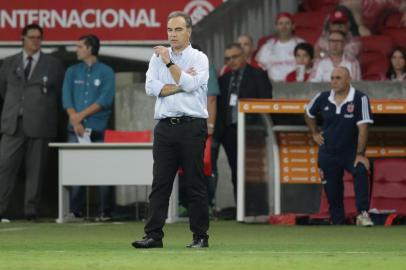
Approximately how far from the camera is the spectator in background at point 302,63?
17906mm

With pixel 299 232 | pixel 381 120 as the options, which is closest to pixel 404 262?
pixel 299 232

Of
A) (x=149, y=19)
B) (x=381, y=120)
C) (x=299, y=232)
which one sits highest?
(x=149, y=19)

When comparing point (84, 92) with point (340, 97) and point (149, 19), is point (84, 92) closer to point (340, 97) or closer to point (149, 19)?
point (149, 19)

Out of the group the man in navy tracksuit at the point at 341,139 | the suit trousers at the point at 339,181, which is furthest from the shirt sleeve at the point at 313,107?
the suit trousers at the point at 339,181

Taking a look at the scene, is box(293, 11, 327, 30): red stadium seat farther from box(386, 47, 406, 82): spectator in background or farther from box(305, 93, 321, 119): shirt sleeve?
box(305, 93, 321, 119): shirt sleeve

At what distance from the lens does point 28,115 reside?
18.0 m

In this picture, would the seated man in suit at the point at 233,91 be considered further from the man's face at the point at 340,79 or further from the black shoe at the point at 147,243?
the black shoe at the point at 147,243

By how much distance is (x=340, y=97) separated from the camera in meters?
16.0

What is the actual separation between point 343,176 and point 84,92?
3.71 metres

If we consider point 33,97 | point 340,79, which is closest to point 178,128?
point 340,79

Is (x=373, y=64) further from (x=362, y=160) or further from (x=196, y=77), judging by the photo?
(x=196, y=77)

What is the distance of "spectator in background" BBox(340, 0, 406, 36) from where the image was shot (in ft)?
62.9

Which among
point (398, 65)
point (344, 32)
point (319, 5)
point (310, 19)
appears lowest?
point (398, 65)

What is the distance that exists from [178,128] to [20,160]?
24.6ft
